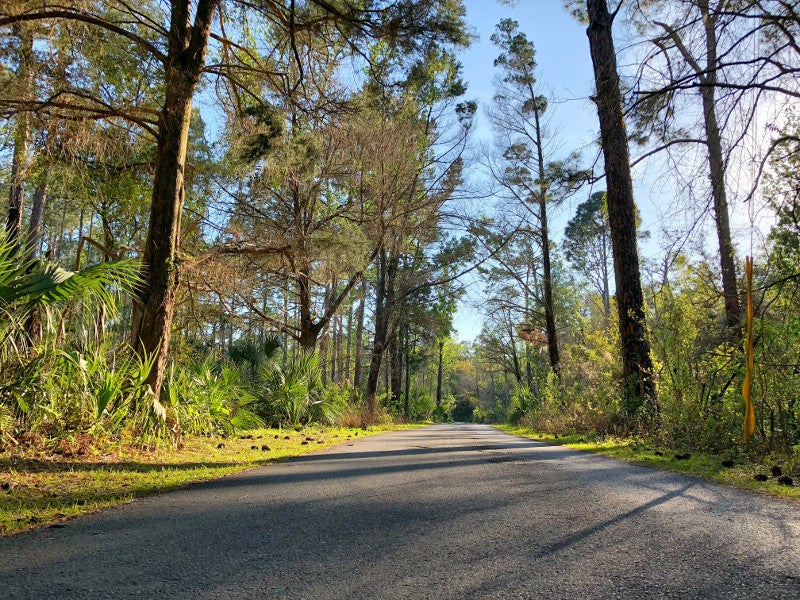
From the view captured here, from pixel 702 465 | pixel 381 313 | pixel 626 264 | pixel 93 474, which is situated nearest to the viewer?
pixel 93 474

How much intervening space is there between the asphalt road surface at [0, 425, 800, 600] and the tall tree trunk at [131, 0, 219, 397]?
128 inches

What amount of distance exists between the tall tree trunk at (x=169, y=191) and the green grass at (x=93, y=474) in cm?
133

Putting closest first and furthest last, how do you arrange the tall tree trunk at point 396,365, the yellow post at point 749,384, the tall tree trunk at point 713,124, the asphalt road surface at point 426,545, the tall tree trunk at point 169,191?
the asphalt road surface at point 426,545 < the tall tree trunk at point 713,124 < the yellow post at point 749,384 < the tall tree trunk at point 169,191 < the tall tree trunk at point 396,365

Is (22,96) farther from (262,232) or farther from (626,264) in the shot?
(626,264)

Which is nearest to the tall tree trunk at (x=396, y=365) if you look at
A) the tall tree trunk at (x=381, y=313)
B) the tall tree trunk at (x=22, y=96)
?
the tall tree trunk at (x=381, y=313)

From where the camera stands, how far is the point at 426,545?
7.86 feet

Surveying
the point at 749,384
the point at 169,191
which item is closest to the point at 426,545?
the point at 749,384

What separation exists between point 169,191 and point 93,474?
4.03 m

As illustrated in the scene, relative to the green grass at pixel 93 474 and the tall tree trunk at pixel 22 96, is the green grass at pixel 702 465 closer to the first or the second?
the green grass at pixel 93 474

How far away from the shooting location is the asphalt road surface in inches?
73.6

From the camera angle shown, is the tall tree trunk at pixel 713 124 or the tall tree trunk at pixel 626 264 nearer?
the tall tree trunk at pixel 713 124

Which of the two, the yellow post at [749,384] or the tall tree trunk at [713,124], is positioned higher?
the tall tree trunk at [713,124]

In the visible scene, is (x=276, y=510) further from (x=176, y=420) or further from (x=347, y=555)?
(x=176, y=420)

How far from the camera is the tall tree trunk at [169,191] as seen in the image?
21.3 feet
